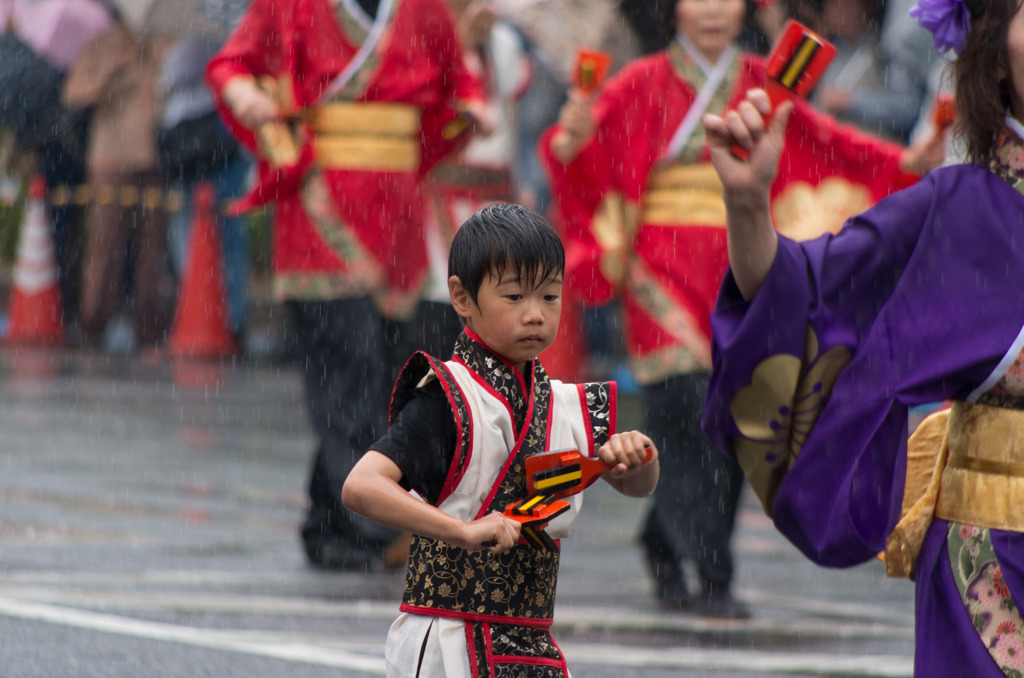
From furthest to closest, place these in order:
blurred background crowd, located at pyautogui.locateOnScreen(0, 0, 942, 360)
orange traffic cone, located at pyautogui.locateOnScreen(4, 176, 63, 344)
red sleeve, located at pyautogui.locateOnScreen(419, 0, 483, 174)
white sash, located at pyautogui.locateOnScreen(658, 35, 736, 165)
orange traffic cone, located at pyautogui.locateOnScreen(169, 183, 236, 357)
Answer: orange traffic cone, located at pyautogui.locateOnScreen(4, 176, 63, 344)
orange traffic cone, located at pyautogui.locateOnScreen(169, 183, 236, 357)
blurred background crowd, located at pyautogui.locateOnScreen(0, 0, 942, 360)
red sleeve, located at pyautogui.locateOnScreen(419, 0, 483, 174)
white sash, located at pyautogui.locateOnScreen(658, 35, 736, 165)

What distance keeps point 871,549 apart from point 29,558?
372 centimetres

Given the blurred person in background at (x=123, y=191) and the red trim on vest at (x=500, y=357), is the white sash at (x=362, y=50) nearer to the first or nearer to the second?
the red trim on vest at (x=500, y=357)

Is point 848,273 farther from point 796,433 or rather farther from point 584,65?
point 584,65

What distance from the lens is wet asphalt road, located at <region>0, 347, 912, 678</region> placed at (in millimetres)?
4605

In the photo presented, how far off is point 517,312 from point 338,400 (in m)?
3.13

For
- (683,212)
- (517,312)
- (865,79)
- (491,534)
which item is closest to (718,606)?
(683,212)

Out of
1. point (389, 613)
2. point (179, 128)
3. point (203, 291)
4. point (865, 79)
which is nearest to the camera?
point (389, 613)

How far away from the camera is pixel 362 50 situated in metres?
5.89

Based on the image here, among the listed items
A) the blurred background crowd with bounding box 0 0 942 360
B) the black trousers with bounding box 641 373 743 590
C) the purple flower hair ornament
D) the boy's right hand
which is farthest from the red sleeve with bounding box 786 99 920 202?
the blurred background crowd with bounding box 0 0 942 360

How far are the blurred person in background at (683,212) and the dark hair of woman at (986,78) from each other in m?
2.42

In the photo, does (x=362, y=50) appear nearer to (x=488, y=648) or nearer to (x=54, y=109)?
(x=488, y=648)

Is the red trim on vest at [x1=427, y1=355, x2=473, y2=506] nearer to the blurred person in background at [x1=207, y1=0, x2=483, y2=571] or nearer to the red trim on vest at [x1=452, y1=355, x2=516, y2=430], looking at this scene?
the red trim on vest at [x1=452, y1=355, x2=516, y2=430]

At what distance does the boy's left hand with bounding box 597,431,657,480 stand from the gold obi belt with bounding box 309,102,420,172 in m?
3.19

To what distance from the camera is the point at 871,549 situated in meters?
2.89
